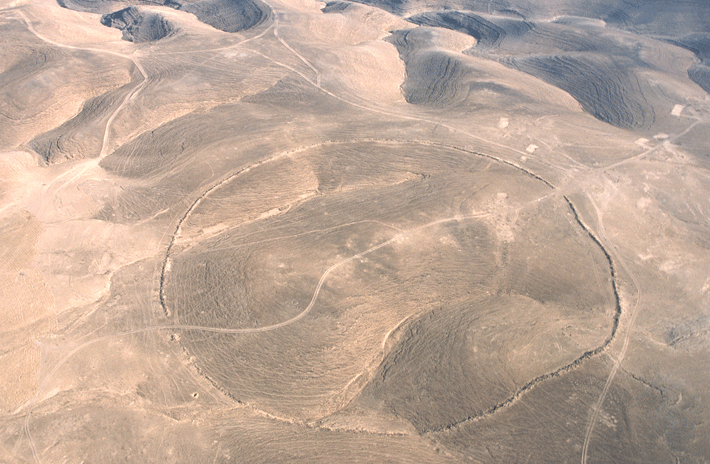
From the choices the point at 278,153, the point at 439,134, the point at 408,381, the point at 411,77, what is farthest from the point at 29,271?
the point at 411,77

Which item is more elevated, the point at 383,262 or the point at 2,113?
the point at 2,113

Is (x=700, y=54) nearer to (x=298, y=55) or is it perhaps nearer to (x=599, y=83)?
(x=599, y=83)

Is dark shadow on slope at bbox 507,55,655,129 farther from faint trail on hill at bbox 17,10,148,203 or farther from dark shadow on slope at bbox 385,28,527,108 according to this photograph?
faint trail on hill at bbox 17,10,148,203

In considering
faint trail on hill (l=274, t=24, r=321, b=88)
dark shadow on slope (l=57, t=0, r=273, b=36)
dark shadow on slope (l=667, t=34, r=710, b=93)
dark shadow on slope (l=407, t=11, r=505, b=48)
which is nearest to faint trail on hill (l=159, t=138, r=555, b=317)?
faint trail on hill (l=274, t=24, r=321, b=88)

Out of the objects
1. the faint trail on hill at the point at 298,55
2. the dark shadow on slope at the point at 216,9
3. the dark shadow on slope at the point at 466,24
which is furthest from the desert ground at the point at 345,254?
the dark shadow on slope at the point at 466,24

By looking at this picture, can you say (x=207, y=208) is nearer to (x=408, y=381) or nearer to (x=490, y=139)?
(x=408, y=381)
